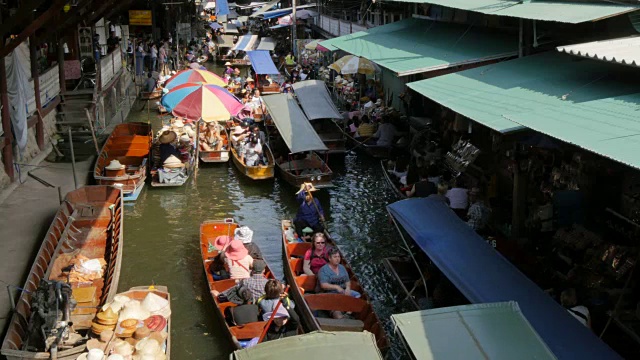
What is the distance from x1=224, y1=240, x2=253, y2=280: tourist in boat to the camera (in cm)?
1180

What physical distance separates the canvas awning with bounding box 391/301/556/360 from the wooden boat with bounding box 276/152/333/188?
10.8m

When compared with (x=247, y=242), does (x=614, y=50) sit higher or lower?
higher

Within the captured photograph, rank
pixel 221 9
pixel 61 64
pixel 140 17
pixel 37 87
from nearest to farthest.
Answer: pixel 37 87
pixel 61 64
pixel 140 17
pixel 221 9

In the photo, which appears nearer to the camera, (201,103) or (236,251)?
(236,251)

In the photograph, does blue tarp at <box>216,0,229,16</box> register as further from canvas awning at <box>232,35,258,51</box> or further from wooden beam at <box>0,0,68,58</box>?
wooden beam at <box>0,0,68,58</box>

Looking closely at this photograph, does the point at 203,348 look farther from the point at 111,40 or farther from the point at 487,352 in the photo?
the point at 111,40

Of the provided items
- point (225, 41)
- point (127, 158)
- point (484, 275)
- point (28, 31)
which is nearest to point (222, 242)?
point (484, 275)

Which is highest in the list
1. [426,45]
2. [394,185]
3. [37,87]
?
[426,45]

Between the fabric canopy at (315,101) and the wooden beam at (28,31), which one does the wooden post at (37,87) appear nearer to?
the wooden beam at (28,31)

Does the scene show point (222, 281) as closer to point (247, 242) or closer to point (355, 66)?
point (247, 242)

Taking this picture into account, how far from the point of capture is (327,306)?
10.7 metres

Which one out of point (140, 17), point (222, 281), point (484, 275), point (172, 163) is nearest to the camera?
point (484, 275)

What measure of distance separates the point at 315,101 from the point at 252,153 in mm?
3939

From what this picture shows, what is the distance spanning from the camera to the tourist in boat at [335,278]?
1096 cm
